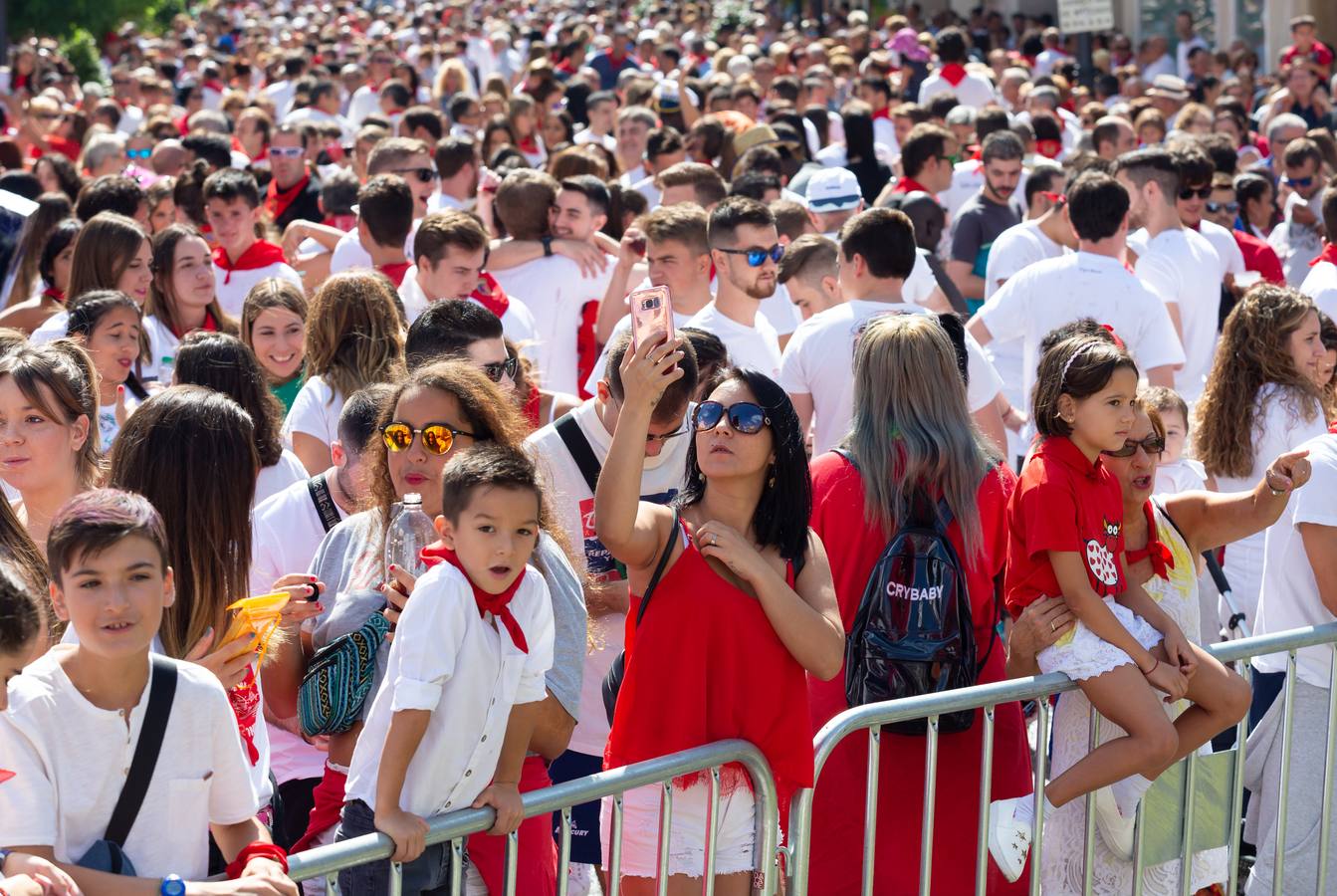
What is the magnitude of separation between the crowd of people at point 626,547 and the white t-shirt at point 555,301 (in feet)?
0.08

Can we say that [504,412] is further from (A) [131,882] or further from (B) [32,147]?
(B) [32,147]

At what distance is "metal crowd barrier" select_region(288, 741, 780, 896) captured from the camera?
3150mm

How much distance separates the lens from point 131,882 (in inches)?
112

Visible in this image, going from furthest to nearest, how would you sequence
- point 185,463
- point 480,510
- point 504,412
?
point 504,412 < point 185,463 < point 480,510

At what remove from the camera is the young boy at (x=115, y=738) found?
9.26 ft

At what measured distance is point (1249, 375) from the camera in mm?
5984

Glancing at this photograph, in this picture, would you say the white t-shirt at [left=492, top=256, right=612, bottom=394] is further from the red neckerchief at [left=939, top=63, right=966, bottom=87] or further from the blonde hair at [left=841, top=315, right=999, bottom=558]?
Result: the red neckerchief at [left=939, top=63, right=966, bottom=87]

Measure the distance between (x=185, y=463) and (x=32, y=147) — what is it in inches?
530

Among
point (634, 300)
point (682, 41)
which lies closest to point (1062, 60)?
point (682, 41)

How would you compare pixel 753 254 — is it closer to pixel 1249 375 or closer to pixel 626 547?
pixel 1249 375

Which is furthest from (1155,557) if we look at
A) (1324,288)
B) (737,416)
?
(1324,288)

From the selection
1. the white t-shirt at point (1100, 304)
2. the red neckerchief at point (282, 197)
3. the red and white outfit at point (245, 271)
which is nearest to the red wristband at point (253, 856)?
the white t-shirt at point (1100, 304)

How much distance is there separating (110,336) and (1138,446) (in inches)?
144

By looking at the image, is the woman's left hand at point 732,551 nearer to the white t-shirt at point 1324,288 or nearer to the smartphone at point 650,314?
the smartphone at point 650,314
